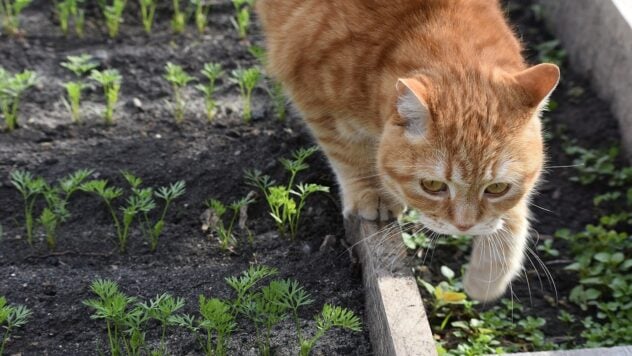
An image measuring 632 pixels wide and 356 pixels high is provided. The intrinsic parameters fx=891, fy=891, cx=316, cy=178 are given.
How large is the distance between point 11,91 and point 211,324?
1815mm

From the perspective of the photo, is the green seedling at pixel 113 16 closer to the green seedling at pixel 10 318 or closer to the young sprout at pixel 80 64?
the young sprout at pixel 80 64

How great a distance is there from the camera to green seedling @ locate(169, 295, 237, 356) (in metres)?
2.65

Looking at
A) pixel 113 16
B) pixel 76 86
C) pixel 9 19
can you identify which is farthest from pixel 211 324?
pixel 9 19

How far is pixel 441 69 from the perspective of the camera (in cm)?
293

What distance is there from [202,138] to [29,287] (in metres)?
1.12

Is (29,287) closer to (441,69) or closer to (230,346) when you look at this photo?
(230,346)

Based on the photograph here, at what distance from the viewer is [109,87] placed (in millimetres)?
4074

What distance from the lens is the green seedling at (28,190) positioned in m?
3.37

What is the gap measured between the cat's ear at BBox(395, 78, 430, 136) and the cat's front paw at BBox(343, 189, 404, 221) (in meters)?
Result: 0.61

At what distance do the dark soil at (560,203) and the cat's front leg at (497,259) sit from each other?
0.14 m

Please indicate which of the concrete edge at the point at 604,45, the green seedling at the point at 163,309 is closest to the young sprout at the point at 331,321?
the green seedling at the point at 163,309

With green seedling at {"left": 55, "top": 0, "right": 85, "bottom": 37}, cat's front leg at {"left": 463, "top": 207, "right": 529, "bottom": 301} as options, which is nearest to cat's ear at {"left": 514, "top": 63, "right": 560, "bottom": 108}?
cat's front leg at {"left": 463, "top": 207, "right": 529, "bottom": 301}

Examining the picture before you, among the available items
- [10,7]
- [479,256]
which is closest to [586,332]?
[479,256]

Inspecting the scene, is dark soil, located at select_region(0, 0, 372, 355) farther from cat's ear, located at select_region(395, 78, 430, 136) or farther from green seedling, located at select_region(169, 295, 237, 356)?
cat's ear, located at select_region(395, 78, 430, 136)
